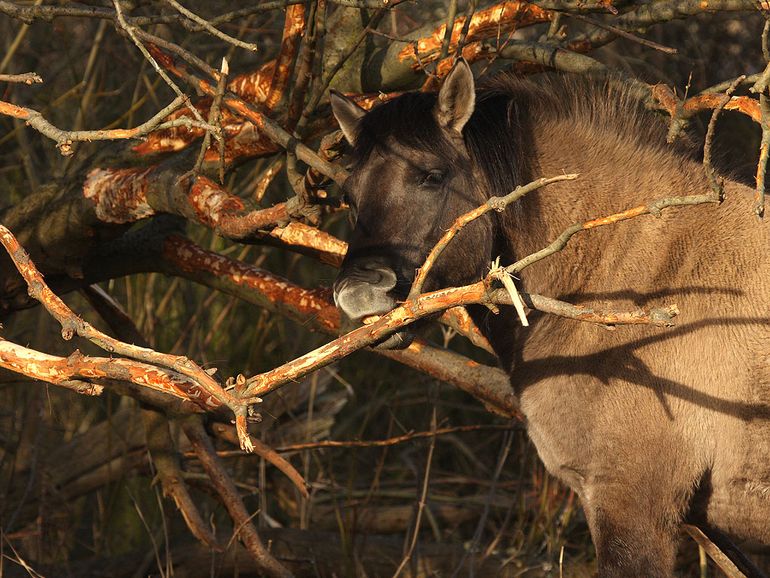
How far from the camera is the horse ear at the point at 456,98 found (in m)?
3.98

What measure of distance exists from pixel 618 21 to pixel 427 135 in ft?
4.14

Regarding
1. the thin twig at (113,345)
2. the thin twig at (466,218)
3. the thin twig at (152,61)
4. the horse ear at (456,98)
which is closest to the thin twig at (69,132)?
the thin twig at (152,61)

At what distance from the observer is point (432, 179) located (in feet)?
13.4

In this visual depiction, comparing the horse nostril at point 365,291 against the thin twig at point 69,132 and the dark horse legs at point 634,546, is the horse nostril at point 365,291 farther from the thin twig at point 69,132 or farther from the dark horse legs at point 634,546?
the dark horse legs at point 634,546

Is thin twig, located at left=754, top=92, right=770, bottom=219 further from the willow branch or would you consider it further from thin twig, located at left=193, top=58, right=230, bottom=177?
thin twig, located at left=193, top=58, right=230, bottom=177

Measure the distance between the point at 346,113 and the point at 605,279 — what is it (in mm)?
1315

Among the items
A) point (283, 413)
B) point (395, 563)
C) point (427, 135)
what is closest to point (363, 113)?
point (427, 135)

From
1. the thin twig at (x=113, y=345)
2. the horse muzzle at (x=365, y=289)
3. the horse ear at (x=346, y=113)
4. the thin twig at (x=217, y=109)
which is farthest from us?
the horse ear at (x=346, y=113)

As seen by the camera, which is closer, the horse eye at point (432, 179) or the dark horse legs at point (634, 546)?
the dark horse legs at point (634, 546)

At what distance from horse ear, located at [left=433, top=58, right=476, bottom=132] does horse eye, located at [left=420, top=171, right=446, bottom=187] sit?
8.8 inches

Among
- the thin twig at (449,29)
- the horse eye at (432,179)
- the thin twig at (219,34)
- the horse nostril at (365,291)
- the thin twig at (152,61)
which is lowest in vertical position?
the horse nostril at (365,291)

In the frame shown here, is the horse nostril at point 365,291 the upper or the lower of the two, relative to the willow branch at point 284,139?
lower

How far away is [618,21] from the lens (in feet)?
15.4

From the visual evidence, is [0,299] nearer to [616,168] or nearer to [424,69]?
[424,69]
